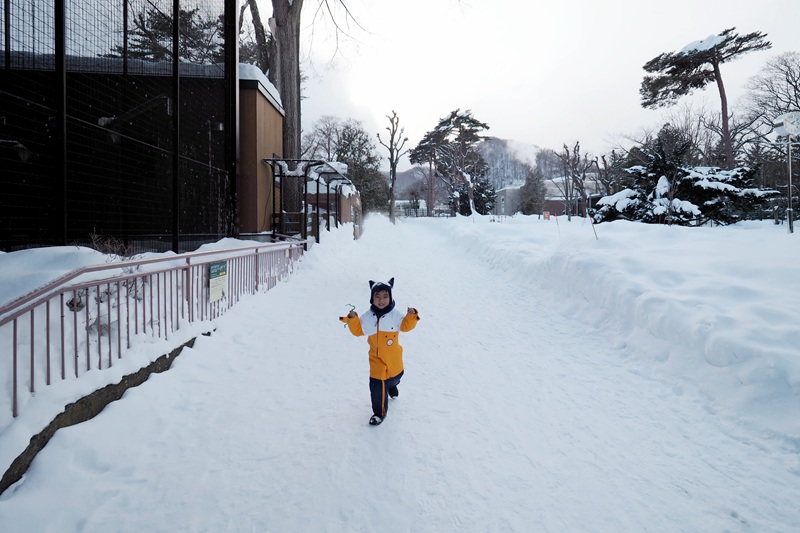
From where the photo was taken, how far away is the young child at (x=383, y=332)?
11.2ft

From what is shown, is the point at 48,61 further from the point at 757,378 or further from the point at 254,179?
the point at 757,378

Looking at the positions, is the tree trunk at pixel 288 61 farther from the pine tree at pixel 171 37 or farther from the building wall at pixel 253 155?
the pine tree at pixel 171 37

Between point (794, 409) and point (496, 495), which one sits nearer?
point (496, 495)

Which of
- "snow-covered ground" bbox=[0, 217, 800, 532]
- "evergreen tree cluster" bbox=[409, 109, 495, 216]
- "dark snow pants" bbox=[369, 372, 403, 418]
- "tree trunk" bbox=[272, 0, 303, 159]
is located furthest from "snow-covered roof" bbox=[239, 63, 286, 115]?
"evergreen tree cluster" bbox=[409, 109, 495, 216]

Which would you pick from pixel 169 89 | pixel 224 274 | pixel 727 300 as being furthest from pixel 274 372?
pixel 169 89

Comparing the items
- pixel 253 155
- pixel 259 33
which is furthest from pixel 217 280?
pixel 259 33

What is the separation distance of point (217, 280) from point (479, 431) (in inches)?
163

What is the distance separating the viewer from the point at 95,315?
3.56m

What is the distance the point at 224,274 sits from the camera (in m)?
5.93

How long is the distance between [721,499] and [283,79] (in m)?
14.9

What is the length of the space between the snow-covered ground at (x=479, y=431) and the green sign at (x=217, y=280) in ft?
1.39

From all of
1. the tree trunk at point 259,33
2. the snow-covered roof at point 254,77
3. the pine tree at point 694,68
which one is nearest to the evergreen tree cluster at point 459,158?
the pine tree at point 694,68

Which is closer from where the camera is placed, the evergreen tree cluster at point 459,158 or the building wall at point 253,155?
the building wall at point 253,155

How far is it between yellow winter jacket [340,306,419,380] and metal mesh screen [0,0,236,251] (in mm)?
3702
